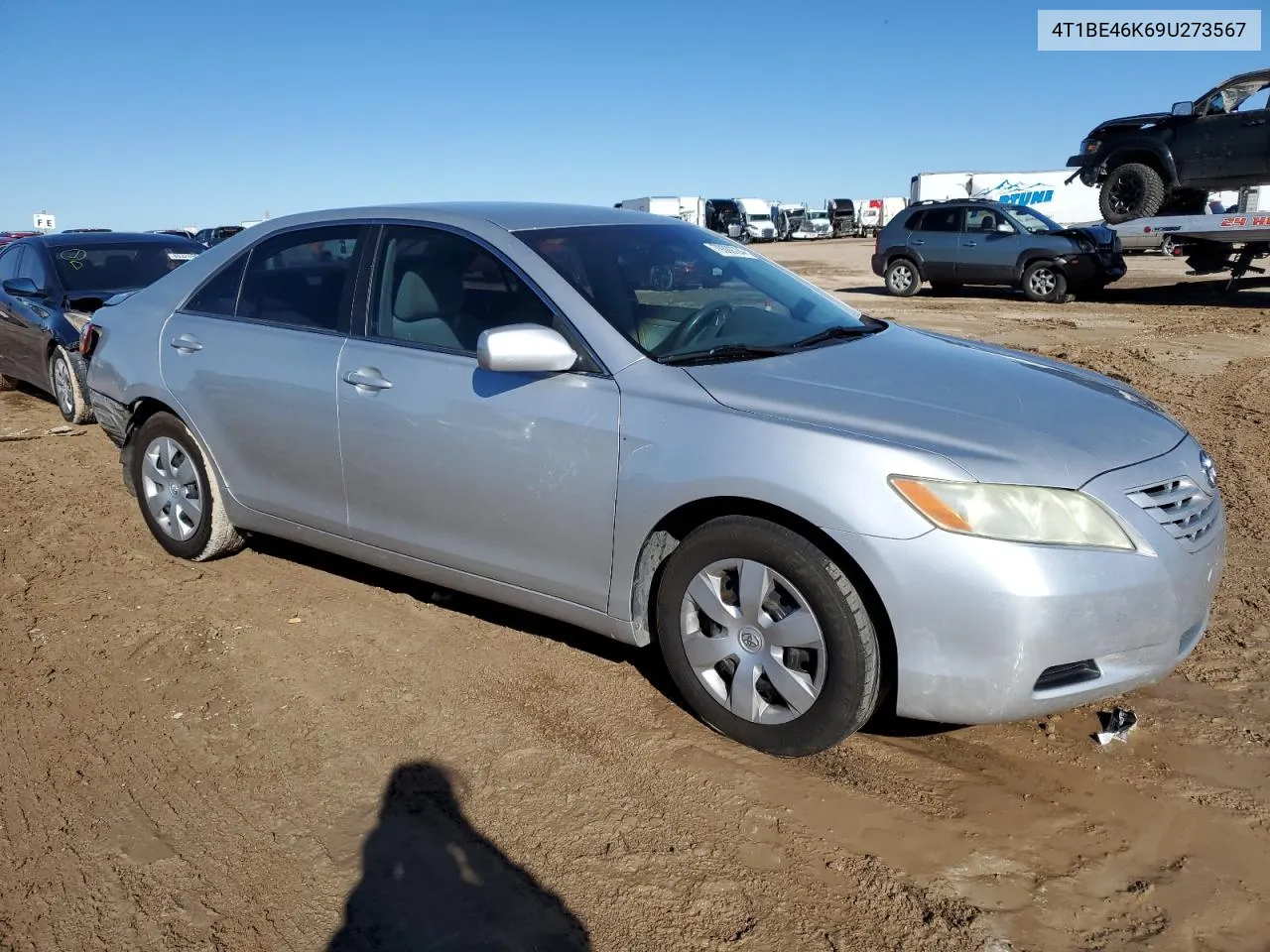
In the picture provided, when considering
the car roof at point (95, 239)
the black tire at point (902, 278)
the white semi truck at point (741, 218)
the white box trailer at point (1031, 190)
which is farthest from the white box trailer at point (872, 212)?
the car roof at point (95, 239)

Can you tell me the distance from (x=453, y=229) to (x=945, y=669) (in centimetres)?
242

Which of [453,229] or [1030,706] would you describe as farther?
[453,229]

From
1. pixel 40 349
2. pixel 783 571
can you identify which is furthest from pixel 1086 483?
pixel 40 349

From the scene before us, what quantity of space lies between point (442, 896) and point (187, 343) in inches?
120

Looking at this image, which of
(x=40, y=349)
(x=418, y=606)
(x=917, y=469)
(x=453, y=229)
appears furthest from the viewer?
(x=40, y=349)

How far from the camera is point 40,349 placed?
27.5 feet

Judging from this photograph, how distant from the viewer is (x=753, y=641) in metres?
3.04

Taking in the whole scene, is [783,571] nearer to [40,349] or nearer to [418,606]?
[418,606]

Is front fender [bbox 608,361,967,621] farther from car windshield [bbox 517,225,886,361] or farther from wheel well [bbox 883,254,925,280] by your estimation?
wheel well [bbox 883,254,925,280]

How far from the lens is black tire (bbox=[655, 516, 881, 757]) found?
2.85m

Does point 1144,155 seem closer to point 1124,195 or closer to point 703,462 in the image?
point 1124,195

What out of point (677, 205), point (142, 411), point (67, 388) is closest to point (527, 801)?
point (142, 411)

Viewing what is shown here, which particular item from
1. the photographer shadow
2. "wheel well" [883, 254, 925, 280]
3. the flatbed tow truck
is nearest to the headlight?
the photographer shadow

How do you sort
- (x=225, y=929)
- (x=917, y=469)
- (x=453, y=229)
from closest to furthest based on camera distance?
(x=225, y=929) → (x=917, y=469) → (x=453, y=229)
